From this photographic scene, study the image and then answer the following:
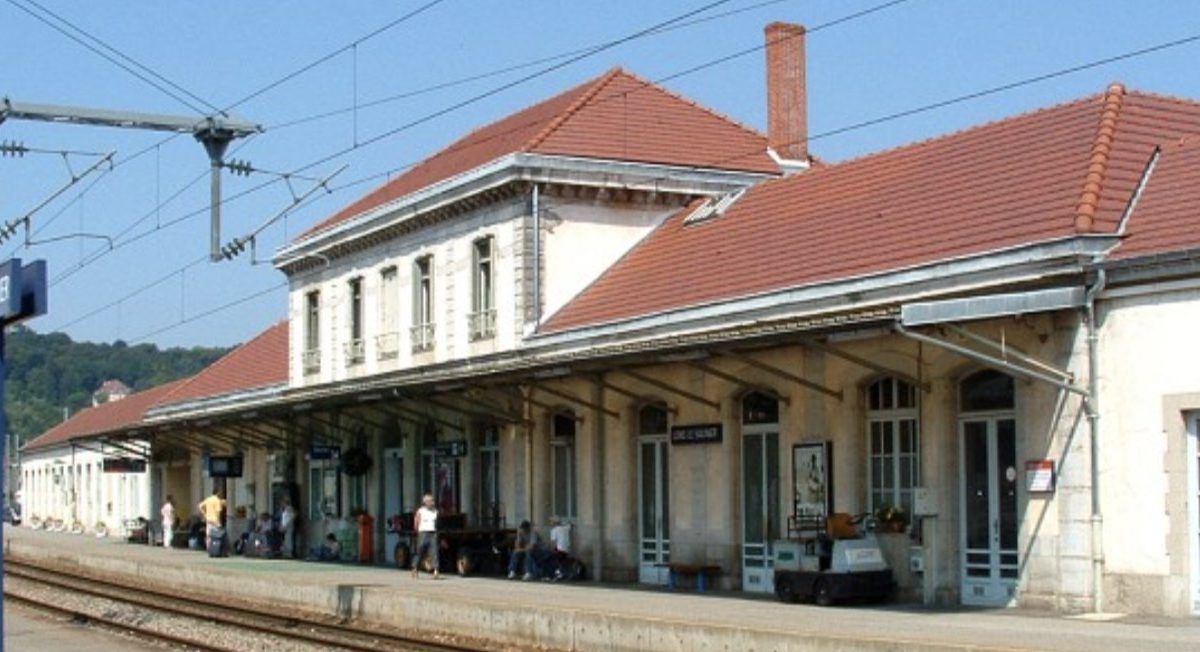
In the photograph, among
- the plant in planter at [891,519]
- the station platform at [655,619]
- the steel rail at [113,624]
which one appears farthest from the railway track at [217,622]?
the plant in planter at [891,519]

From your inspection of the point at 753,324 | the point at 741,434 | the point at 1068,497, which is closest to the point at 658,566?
the point at 741,434

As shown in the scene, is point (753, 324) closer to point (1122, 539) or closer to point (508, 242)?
point (1122, 539)

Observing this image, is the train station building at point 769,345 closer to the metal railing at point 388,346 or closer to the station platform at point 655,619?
the metal railing at point 388,346

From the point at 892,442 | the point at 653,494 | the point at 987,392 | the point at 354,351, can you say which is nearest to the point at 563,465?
the point at 653,494

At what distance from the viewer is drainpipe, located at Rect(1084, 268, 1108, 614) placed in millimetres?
20953

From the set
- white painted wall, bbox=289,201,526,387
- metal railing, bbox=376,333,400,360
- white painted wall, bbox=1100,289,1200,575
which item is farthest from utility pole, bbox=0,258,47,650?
metal railing, bbox=376,333,400,360

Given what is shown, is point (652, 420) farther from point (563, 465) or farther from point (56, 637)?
point (56, 637)

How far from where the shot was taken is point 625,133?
122 feet

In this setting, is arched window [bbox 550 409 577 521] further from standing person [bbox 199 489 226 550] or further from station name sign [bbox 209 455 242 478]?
station name sign [bbox 209 455 242 478]

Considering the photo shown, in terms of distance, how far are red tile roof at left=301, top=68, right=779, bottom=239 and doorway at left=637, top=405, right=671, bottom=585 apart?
706cm

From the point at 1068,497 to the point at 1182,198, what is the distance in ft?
12.0

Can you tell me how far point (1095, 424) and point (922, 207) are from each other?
637 centimetres

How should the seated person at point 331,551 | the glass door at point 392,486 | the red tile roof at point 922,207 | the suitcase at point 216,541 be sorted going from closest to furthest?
the red tile roof at point 922,207
the glass door at point 392,486
the seated person at point 331,551
the suitcase at point 216,541

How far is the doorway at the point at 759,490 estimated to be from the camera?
27.1m
